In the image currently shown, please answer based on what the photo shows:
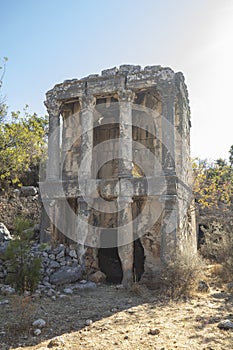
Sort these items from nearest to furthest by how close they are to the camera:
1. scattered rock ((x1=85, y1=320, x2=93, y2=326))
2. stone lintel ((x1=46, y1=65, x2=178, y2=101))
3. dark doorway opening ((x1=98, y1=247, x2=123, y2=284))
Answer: scattered rock ((x1=85, y1=320, x2=93, y2=326))
stone lintel ((x1=46, y1=65, x2=178, y2=101))
dark doorway opening ((x1=98, y1=247, x2=123, y2=284))

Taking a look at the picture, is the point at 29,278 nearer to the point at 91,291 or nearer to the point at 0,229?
the point at 91,291

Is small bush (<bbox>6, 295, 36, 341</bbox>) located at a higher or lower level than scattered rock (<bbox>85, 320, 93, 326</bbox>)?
higher

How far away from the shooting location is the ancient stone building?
10.1 metres

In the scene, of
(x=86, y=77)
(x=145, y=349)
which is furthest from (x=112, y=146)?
(x=145, y=349)

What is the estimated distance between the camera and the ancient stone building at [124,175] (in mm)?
10070

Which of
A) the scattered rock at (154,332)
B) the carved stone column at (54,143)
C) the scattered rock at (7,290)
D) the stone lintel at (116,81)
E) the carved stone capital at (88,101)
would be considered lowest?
the scattered rock at (154,332)

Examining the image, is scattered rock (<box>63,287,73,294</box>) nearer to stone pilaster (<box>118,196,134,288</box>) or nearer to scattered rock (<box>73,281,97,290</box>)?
scattered rock (<box>73,281,97,290</box>)

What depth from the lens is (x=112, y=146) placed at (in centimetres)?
1355

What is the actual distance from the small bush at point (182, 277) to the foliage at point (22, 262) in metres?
3.31

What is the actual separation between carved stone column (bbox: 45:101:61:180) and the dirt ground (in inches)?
184

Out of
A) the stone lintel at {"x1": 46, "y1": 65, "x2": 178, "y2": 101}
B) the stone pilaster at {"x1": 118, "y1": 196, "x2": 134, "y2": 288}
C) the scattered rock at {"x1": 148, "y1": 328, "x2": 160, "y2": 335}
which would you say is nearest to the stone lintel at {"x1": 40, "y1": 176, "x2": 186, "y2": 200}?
the stone pilaster at {"x1": 118, "y1": 196, "x2": 134, "y2": 288}

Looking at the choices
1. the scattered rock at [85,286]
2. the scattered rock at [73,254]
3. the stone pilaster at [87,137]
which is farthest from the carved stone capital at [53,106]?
the scattered rock at [85,286]

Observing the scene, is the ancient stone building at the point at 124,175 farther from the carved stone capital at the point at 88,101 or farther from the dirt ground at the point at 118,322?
the dirt ground at the point at 118,322

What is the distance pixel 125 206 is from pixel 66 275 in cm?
264
